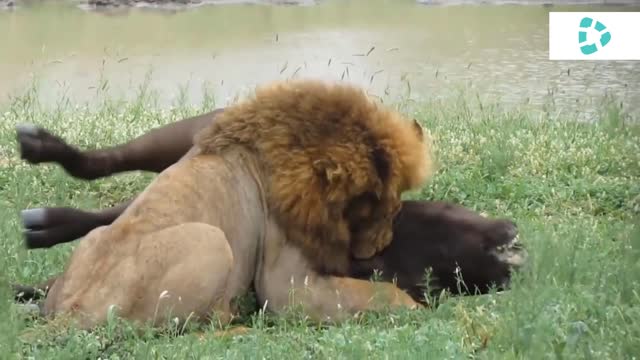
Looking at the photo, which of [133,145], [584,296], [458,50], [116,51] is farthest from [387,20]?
[584,296]

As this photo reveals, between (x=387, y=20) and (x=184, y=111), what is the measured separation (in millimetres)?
11317

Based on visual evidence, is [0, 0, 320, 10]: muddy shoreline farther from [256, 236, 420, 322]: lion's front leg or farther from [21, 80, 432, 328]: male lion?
[256, 236, 420, 322]: lion's front leg

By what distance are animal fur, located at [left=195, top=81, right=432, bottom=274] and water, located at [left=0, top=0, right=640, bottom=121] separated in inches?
212

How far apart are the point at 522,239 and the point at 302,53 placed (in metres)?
10.4

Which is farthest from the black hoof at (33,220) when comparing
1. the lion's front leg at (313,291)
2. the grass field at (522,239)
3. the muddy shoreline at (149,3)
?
the muddy shoreline at (149,3)

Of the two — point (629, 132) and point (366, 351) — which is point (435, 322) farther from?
point (629, 132)

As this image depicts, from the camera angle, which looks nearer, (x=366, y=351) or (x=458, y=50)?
(x=366, y=351)

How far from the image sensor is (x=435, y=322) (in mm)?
4043

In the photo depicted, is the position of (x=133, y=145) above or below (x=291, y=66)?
above

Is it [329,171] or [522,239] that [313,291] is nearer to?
[329,171]

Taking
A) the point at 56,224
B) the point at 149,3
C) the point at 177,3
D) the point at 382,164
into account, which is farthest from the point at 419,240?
the point at 149,3

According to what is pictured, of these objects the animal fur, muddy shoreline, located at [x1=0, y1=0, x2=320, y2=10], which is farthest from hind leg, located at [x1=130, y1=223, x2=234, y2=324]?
muddy shoreline, located at [x1=0, y1=0, x2=320, y2=10]

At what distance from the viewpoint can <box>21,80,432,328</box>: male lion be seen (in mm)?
4254

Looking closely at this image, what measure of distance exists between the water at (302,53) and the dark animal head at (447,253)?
5293 millimetres
